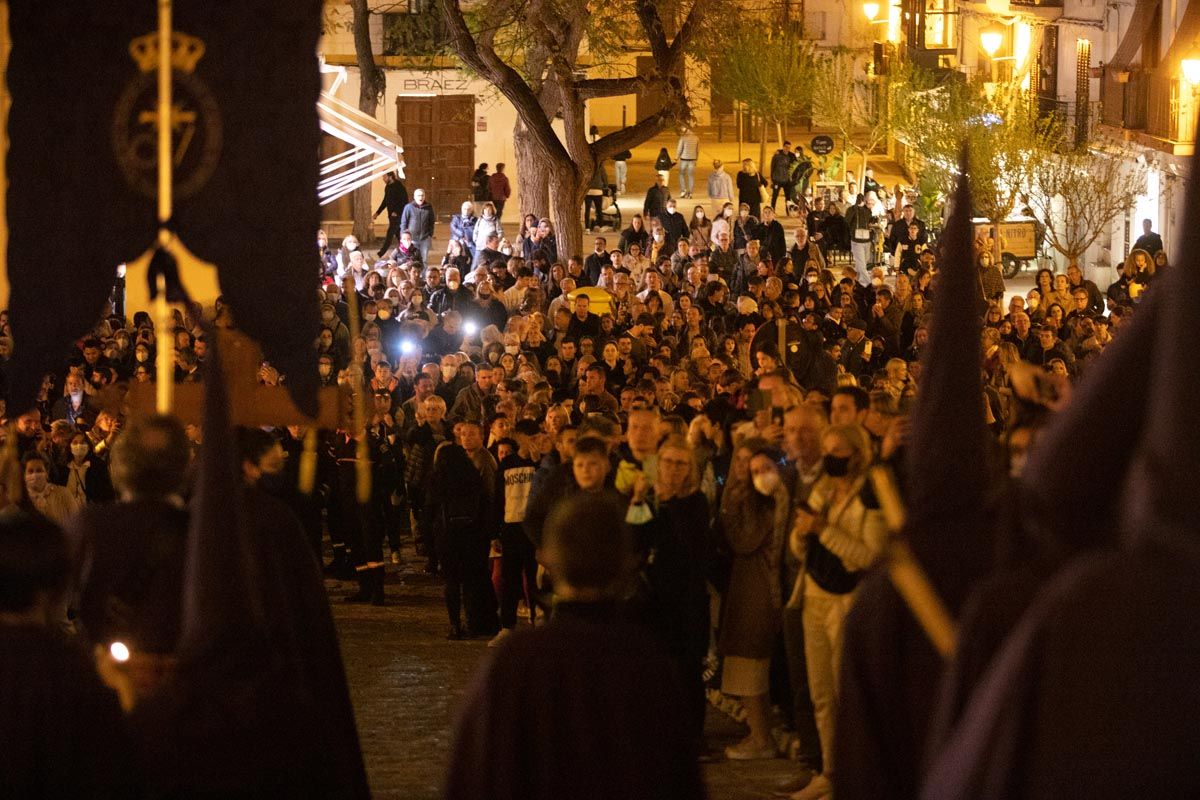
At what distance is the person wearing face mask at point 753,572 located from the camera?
8.57 m

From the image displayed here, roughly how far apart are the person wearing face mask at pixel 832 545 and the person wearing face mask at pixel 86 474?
17.9 feet

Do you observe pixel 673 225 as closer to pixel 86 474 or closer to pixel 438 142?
pixel 438 142

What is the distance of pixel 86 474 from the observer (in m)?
11.9

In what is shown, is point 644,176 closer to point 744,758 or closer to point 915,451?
point 744,758

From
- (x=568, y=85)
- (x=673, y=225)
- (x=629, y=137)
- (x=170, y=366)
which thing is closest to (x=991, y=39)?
(x=673, y=225)

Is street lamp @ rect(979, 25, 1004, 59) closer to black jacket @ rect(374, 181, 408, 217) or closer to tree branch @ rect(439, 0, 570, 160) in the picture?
tree branch @ rect(439, 0, 570, 160)

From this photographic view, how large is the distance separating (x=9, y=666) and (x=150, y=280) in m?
2.73

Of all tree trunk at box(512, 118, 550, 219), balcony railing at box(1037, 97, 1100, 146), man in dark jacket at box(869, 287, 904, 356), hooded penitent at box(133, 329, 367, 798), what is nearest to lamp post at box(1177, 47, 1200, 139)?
balcony railing at box(1037, 97, 1100, 146)

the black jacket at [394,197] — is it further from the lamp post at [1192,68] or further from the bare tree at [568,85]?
the lamp post at [1192,68]

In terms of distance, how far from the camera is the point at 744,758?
8820mm

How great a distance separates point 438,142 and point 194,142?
36.7 meters

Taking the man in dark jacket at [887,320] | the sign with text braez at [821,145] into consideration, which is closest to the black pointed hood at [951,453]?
the man in dark jacket at [887,320]

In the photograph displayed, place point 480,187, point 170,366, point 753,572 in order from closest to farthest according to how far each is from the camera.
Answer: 1. point 170,366
2. point 753,572
3. point 480,187

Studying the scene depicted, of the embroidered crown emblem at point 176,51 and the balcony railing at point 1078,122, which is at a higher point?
the balcony railing at point 1078,122
